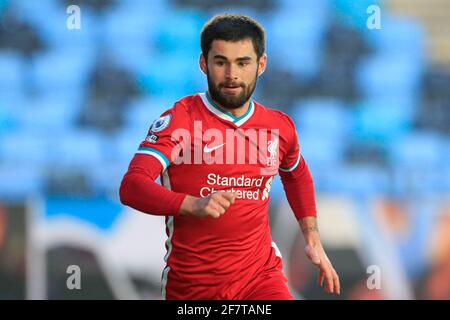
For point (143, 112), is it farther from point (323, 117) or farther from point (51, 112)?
point (323, 117)

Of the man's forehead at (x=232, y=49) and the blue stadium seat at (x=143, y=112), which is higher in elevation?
the blue stadium seat at (x=143, y=112)

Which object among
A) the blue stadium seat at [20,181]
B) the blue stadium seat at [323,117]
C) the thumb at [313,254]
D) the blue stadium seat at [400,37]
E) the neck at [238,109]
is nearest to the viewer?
the neck at [238,109]

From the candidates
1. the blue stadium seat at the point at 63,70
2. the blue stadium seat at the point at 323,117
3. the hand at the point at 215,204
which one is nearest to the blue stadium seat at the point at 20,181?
the blue stadium seat at the point at 63,70

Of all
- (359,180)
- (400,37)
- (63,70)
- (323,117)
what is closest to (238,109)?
(359,180)

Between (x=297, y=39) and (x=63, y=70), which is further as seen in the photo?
(x=297, y=39)

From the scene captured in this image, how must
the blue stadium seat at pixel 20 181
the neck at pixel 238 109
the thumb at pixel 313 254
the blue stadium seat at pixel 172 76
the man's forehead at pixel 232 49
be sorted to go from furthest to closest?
the blue stadium seat at pixel 172 76, the blue stadium seat at pixel 20 181, the thumb at pixel 313 254, the neck at pixel 238 109, the man's forehead at pixel 232 49

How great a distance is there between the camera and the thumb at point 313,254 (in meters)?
3.67

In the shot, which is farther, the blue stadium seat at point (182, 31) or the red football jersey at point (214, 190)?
the blue stadium seat at point (182, 31)

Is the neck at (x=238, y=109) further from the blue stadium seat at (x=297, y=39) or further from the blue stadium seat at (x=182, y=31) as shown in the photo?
the blue stadium seat at (x=182, y=31)

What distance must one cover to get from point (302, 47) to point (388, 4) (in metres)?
1.14

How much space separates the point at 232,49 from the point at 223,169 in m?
0.51

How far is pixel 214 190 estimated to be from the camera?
346cm

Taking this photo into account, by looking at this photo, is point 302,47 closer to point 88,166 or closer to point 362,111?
point 362,111

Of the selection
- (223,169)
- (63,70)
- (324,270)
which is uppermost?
(63,70)
